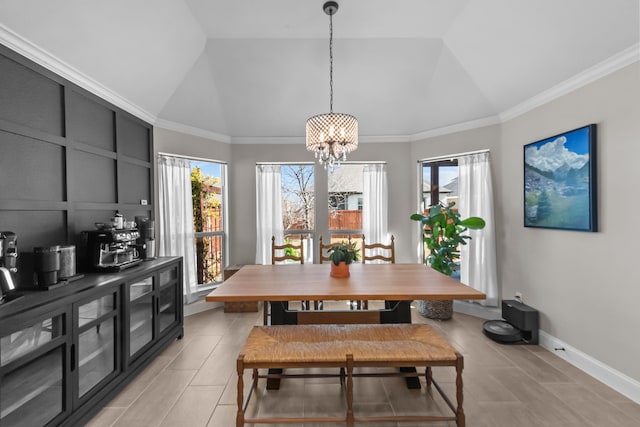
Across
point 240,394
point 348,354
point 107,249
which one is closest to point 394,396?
point 348,354

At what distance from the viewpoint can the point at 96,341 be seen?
1.93 meters

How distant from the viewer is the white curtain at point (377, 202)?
4.20 m

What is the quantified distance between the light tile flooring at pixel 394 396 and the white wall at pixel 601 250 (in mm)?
374

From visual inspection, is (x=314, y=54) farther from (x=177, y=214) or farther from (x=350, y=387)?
(x=350, y=387)

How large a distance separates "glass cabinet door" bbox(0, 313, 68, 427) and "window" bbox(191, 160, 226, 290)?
230 centimetres

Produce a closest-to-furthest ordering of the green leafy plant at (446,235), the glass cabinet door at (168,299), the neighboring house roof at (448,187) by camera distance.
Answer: the glass cabinet door at (168,299), the green leafy plant at (446,235), the neighboring house roof at (448,187)

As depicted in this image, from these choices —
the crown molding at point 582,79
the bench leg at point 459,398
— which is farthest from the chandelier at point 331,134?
the crown molding at point 582,79

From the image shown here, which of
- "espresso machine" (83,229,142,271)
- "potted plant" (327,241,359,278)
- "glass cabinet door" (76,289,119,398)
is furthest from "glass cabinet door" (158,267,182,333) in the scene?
"potted plant" (327,241,359,278)

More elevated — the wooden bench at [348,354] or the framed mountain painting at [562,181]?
the framed mountain painting at [562,181]

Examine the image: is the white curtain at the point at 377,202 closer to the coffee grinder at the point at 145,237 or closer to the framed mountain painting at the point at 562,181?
the framed mountain painting at the point at 562,181

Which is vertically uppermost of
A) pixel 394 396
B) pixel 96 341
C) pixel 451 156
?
pixel 451 156

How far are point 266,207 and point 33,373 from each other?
2937mm

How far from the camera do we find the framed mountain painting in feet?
7.52

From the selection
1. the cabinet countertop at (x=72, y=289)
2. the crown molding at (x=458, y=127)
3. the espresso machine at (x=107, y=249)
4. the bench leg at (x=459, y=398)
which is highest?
the crown molding at (x=458, y=127)
